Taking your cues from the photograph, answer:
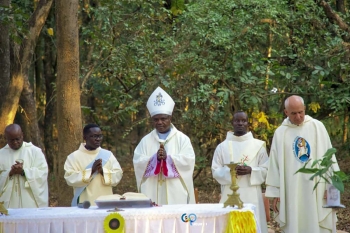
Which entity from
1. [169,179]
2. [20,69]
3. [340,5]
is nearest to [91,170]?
[169,179]

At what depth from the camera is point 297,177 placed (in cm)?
962

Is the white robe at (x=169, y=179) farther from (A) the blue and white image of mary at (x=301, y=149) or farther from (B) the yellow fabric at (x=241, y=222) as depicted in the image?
(B) the yellow fabric at (x=241, y=222)

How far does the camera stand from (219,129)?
49.6ft

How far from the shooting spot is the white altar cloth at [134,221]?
758cm

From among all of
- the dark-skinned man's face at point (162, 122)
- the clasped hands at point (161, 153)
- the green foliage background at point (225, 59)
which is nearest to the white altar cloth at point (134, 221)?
the clasped hands at point (161, 153)

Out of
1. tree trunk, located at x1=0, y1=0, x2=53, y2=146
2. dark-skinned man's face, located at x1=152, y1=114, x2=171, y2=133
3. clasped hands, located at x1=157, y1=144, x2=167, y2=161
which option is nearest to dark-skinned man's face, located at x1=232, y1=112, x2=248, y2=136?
dark-skinned man's face, located at x1=152, y1=114, x2=171, y2=133

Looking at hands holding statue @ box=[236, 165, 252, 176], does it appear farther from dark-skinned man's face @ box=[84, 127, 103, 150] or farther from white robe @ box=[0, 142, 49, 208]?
white robe @ box=[0, 142, 49, 208]

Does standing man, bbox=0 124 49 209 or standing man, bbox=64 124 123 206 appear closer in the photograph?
standing man, bbox=64 124 123 206

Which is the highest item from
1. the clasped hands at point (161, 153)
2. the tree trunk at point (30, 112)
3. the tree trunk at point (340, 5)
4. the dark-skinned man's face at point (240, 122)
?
the tree trunk at point (340, 5)

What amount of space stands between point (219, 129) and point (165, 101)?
17.7 ft

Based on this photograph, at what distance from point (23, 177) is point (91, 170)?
118cm

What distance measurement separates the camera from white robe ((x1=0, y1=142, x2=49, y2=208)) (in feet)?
33.3

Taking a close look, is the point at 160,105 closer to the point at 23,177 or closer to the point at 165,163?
the point at 165,163

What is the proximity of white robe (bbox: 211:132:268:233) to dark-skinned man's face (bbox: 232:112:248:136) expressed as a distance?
9cm
